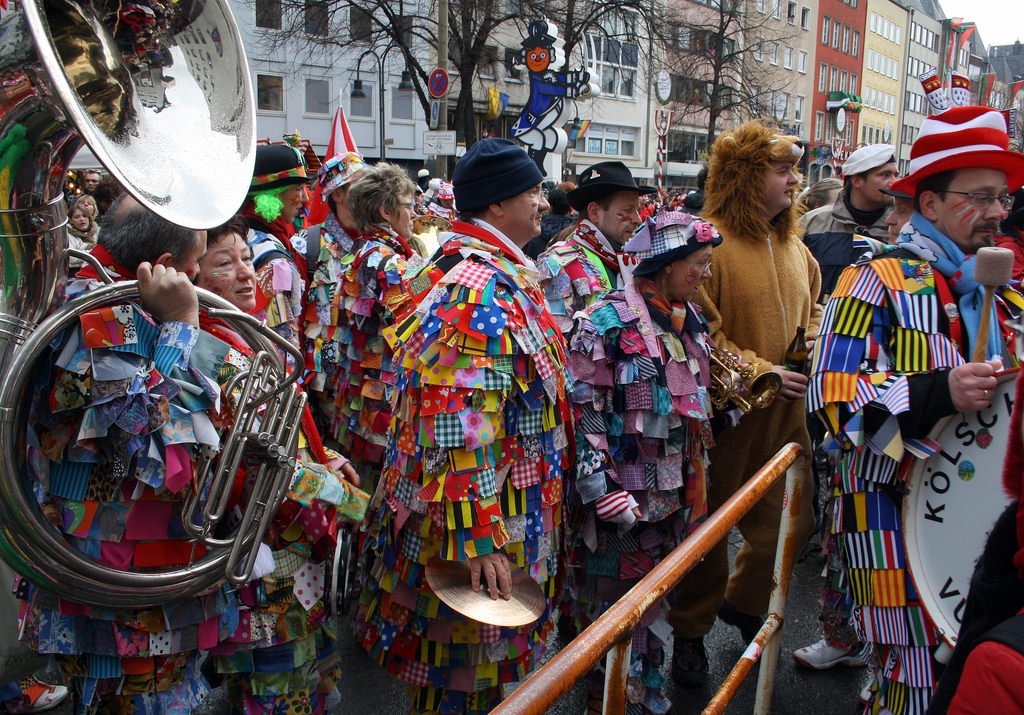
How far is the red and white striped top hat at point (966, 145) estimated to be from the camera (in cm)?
234

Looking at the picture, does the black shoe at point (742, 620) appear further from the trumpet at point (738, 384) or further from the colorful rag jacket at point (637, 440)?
the trumpet at point (738, 384)

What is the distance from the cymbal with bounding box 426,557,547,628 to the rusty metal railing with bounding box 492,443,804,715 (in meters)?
0.31

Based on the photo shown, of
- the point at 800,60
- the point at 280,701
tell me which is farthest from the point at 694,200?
the point at 800,60

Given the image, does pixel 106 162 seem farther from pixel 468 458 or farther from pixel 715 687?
pixel 715 687

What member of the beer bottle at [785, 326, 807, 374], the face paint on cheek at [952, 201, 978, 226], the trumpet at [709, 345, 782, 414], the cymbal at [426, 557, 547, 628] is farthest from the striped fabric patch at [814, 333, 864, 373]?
the cymbal at [426, 557, 547, 628]

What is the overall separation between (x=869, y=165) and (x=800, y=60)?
49.3 meters

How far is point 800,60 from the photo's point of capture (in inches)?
1879

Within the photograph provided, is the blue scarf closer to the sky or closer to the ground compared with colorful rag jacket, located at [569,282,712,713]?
closer to the sky

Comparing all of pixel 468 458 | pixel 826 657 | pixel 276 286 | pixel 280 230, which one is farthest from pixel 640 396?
pixel 280 230

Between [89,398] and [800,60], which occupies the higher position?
[800,60]

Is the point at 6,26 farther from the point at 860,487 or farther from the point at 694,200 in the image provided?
the point at 694,200

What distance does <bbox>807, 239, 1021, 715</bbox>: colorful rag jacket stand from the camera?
219cm

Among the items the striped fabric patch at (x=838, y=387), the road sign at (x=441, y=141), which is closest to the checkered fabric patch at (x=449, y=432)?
the striped fabric patch at (x=838, y=387)

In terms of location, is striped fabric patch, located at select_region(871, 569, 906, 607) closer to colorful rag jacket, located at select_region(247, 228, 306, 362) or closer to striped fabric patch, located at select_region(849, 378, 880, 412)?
striped fabric patch, located at select_region(849, 378, 880, 412)
